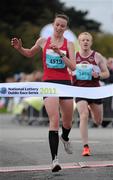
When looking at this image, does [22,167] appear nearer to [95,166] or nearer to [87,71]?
[95,166]

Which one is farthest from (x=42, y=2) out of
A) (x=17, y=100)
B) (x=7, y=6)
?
(x=17, y=100)

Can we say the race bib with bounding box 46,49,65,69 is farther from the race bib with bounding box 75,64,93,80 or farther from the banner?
the race bib with bounding box 75,64,93,80

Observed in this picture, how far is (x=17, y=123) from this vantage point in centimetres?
2039

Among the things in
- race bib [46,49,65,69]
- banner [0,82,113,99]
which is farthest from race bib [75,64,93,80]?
race bib [46,49,65,69]

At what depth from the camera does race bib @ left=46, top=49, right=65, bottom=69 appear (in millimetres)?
7906

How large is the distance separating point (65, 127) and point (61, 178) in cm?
147

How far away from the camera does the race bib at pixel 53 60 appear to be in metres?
7.91

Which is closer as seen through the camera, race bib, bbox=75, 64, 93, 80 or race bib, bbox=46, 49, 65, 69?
race bib, bbox=46, 49, 65, 69

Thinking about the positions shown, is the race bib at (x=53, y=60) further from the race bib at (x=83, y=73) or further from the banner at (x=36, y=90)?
the race bib at (x=83, y=73)

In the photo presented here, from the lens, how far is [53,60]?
7.92 m

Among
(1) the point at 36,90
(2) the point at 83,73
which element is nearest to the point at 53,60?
(1) the point at 36,90

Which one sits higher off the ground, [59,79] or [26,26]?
[26,26]

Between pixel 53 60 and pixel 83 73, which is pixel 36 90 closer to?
pixel 53 60

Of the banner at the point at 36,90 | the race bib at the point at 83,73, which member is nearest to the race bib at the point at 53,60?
the banner at the point at 36,90
